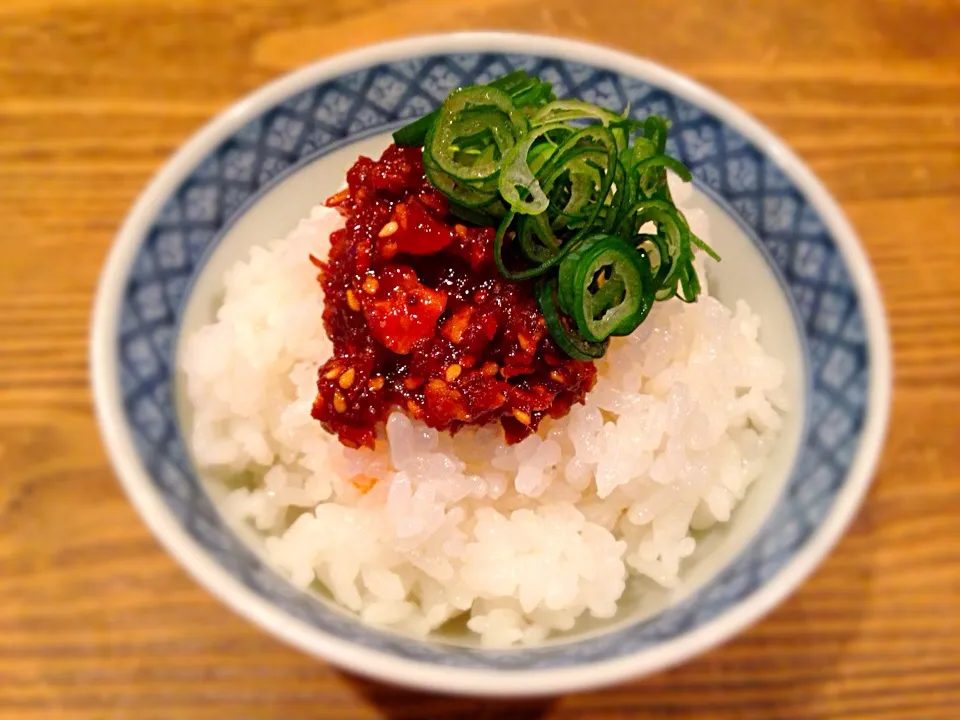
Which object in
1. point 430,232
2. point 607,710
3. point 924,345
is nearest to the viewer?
point 430,232

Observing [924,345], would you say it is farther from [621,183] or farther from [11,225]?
[11,225]

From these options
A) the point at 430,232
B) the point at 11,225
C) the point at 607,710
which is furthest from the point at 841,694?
the point at 11,225

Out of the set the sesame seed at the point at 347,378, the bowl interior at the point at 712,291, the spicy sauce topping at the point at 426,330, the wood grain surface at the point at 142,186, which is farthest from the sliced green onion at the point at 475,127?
the wood grain surface at the point at 142,186

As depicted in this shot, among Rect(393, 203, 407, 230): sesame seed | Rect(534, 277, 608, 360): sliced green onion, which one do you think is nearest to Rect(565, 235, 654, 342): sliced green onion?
Rect(534, 277, 608, 360): sliced green onion

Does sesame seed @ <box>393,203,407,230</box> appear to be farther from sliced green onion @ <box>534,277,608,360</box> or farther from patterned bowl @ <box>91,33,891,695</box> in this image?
patterned bowl @ <box>91,33,891,695</box>

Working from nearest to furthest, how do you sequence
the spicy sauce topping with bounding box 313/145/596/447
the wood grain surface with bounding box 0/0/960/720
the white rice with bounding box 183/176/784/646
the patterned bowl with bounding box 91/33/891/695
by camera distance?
1. the patterned bowl with bounding box 91/33/891/695
2. the spicy sauce topping with bounding box 313/145/596/447
3. the white rice with bounding box 183/176/784/646
4. the wood grain surface with bounding box 0/0/960/720

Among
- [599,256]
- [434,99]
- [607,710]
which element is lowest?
[607,710]

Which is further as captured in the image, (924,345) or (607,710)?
(924,345)
